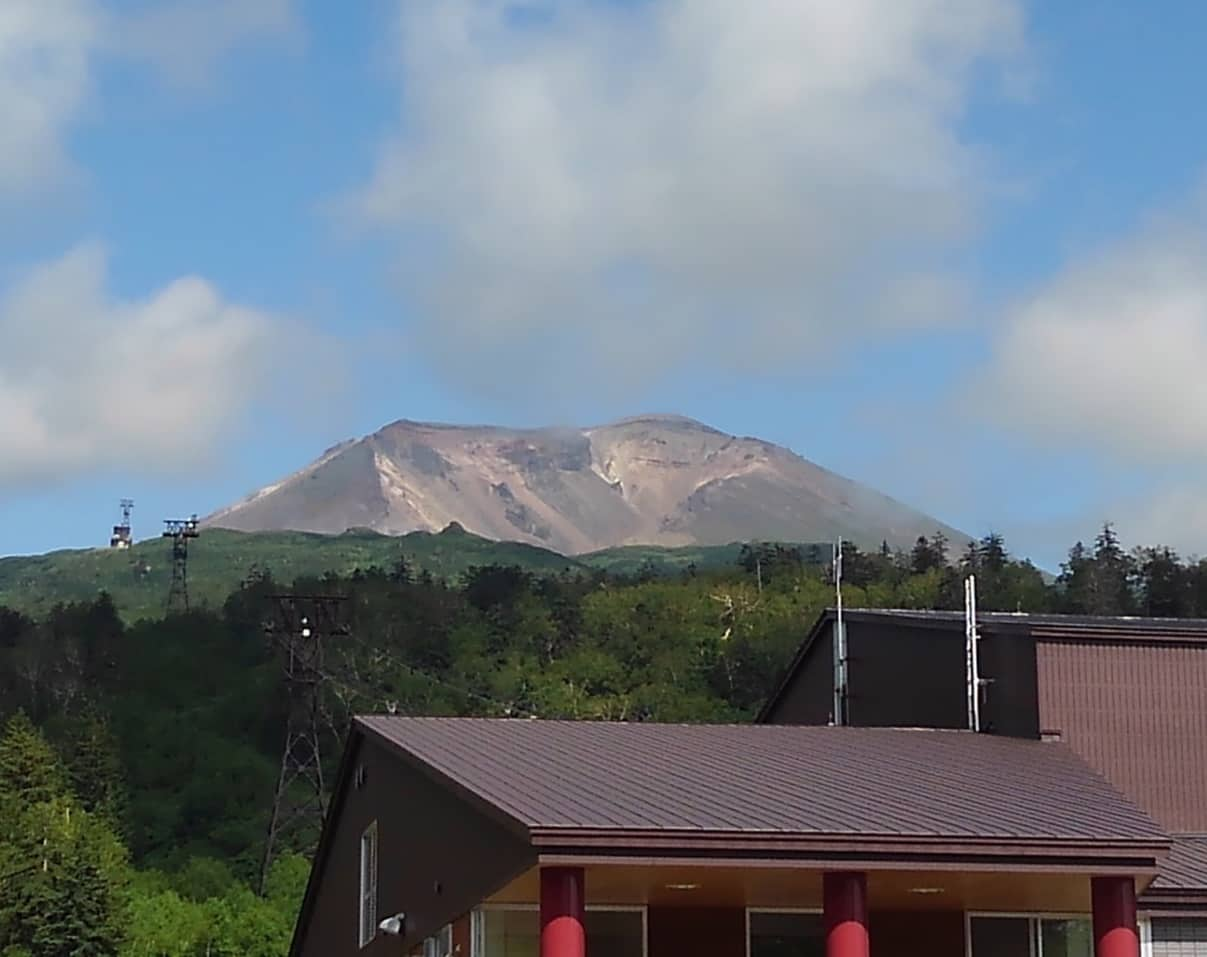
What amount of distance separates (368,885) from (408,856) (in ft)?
9.06

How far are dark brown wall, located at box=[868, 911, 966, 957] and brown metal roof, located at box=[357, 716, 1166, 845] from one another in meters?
Result: 1.45

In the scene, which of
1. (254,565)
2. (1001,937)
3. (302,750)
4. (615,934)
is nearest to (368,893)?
(615,934)

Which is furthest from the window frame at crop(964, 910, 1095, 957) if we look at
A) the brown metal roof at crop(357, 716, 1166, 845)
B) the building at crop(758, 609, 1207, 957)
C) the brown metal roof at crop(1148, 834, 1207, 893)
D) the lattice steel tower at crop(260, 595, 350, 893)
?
the lattice steel tower at crop(260, 595, 350, 893)

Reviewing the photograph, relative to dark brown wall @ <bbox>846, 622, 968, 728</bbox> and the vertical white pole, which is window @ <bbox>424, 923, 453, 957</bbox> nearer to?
dark brown wall @ <bbox>846, 622, 968, 728</bbox>

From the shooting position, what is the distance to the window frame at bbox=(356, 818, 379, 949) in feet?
77.2

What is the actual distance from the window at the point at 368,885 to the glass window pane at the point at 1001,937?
6.65 m

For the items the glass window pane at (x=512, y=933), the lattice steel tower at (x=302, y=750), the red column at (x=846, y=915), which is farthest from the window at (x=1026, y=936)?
the lattice steel tower at (x=302, y=750)

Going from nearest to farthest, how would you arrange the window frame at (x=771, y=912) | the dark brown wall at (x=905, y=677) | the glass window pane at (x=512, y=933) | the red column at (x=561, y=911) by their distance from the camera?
the red column at (x=561, y=911)
the glass window pane at (x=512, y=933)
the window frame at (x=771, y=912)
the dark brown wall at (x=905, y=677)

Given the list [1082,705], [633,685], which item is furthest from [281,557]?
[1082,705]

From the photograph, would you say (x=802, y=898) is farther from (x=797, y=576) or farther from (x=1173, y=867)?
(x=797, y=576)

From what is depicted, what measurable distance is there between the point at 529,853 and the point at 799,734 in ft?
18.6

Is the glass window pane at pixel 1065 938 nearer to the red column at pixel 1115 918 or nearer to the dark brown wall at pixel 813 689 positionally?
the red column at pixel 1115 918

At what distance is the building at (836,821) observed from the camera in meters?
16.9

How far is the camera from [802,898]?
19359 mm
